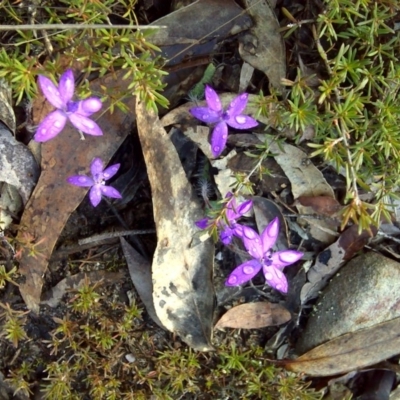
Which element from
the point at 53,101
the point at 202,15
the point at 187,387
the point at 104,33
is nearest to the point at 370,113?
the point at 202,15

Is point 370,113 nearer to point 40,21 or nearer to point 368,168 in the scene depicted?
point 368,168

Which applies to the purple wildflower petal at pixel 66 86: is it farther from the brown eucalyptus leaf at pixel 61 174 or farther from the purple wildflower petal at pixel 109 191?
the purple wildflower petal at pixel 109 191

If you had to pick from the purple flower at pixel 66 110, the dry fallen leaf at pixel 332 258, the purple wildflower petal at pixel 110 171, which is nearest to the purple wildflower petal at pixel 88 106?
the purple flower at pixel 66 110

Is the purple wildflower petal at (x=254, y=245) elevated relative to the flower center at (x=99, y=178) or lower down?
lower down

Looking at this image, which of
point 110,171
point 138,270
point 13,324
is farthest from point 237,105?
point 13,324

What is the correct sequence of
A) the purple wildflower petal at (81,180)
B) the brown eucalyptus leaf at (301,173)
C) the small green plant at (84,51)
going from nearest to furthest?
1. the small green plant at (84,51)
2. the purple wildflower petal at (81,180)
3. the brown eucalyptus leaf at (301,173)

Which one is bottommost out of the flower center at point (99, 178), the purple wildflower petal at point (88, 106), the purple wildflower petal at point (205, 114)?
the flower center at point (99, 178)
